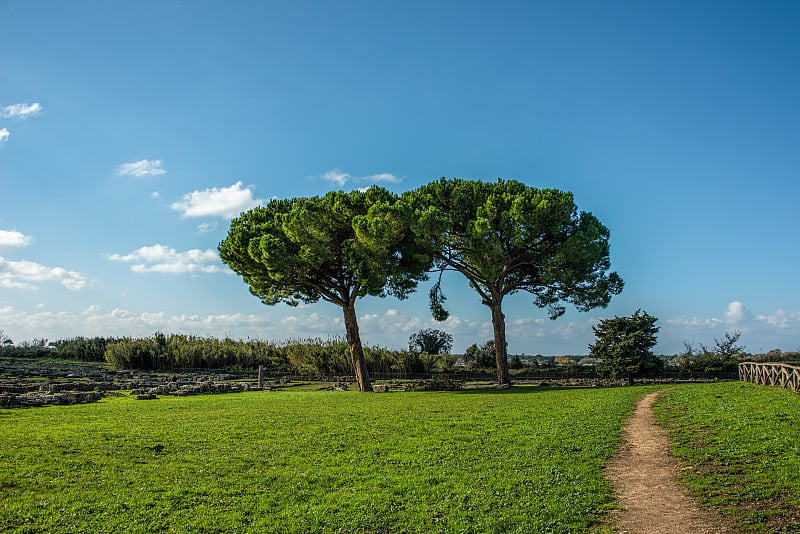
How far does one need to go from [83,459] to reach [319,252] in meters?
19.7

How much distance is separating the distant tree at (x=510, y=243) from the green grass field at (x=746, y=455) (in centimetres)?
1499

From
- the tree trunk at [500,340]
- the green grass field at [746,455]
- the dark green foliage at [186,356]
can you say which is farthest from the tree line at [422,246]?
the dark green foliage at [186,356]

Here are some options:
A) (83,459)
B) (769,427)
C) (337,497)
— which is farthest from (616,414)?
(83,459)

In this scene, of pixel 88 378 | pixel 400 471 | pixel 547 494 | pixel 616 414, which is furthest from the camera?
pixel 88 378

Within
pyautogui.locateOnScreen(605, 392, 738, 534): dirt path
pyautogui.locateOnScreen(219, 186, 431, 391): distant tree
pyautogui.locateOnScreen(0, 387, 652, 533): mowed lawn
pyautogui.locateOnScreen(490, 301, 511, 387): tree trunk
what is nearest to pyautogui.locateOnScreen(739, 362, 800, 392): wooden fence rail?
pyautogui.locateOnScreen(0, 387, 652, 533): mowed lawn

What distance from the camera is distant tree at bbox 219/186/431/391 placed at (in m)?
29.2

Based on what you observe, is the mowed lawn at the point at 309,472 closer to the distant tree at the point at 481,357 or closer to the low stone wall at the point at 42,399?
the low stone wall at the point at 42,399

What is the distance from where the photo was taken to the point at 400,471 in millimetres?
10641

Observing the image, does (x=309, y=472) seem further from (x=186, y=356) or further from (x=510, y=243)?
(x=186, y=356)

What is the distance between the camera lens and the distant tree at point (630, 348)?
1364 inches

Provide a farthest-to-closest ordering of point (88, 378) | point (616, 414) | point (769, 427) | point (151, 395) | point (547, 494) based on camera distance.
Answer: point (88, 378), point (151, 395), point (616, 414), point (769, 427), point (547, 494)

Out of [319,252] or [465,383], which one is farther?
[465,383]

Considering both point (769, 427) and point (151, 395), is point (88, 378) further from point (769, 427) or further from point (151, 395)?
point (769, 427)

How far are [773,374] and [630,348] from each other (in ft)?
44.7
